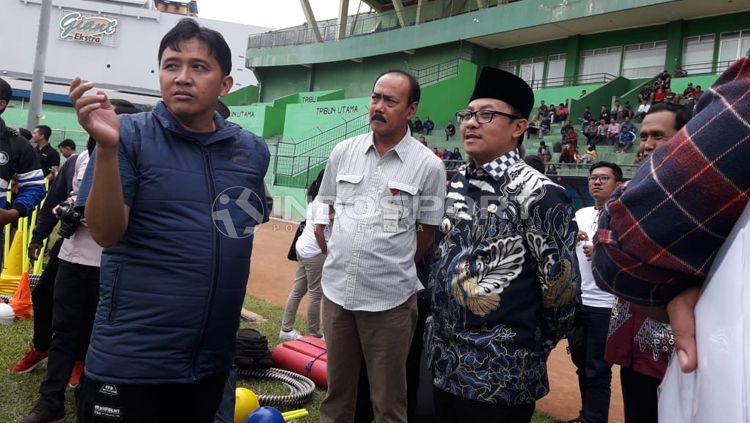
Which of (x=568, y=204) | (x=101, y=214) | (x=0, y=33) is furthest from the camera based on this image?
(x=0, y=33)

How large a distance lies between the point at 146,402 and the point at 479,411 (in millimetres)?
1219

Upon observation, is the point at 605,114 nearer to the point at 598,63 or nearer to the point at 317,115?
the point at 598,63

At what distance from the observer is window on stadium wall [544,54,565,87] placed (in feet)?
85.3

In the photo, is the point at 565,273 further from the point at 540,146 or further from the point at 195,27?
the point at 540,146

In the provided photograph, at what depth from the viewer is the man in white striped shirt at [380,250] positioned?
3.09 metres

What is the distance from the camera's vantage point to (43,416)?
3.54 meters

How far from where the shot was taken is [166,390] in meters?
2.11

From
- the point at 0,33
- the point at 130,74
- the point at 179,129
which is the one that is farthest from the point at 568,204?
the point at 0,33

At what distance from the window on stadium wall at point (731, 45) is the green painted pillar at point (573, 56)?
18.1 ft

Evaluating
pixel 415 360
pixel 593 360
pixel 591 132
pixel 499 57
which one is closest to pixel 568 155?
pixel 591 132

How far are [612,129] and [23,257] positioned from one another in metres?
17.3

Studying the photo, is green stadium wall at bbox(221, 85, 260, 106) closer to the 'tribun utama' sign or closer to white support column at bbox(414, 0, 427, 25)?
white support column at bbox(414, 0, 427, 25)

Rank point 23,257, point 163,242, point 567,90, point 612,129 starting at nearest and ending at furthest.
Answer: point 163,242
point 23,257
point 612,129
point 567,90

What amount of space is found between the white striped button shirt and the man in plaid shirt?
190cm
